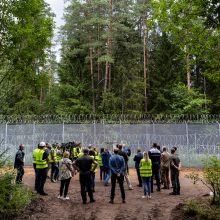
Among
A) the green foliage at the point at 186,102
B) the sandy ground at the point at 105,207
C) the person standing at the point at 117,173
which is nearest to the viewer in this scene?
the sandy ground at the point at 105,207

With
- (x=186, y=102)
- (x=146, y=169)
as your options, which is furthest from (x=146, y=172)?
(x=186, y=102)

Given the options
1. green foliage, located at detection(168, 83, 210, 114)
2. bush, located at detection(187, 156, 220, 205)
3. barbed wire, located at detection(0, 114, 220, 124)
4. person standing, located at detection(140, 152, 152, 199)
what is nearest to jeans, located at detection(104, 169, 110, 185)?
person standing, located at detection(140, 152, 152, 199)

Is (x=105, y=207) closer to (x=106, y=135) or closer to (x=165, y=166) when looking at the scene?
(x=165, y=166)

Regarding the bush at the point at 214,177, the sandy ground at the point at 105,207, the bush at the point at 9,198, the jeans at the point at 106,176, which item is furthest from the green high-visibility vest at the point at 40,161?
the bush at the point at 214,177

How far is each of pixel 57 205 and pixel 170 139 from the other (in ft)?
36.7

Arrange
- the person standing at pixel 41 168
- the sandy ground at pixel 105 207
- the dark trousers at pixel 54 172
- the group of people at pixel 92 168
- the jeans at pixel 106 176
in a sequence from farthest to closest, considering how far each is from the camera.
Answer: the dark trousers at pixel 54 172 < the jeans at pixel 106 176 < the person standing at pixel 41 168 < the group of people at pixel 92 168 < the sandy ground at pixel 105 207

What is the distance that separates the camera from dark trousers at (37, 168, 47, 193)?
10625 millimetres

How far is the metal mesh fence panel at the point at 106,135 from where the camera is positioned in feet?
62.3

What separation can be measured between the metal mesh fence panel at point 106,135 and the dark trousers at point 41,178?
879 centimetres

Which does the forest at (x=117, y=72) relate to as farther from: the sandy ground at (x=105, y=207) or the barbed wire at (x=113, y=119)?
the sandy ground at (x=105, y=207)

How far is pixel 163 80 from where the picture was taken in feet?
105

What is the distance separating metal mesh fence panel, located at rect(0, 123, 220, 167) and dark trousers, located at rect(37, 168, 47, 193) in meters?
8.79

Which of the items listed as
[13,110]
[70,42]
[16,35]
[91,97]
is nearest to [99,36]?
[70,42]

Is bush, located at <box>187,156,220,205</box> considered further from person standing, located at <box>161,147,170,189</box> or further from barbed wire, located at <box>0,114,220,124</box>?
barbed wire, located at <box>0,114,220,124</box>
